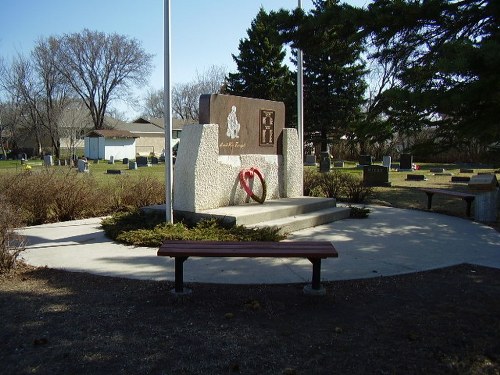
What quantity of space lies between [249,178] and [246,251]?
5.01 m

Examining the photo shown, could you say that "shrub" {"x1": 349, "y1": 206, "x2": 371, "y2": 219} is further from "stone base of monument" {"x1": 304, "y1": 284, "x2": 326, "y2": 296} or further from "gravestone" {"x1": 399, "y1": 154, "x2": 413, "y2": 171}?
"gravestone" {"x1": 399, "y1": 154, "x2": 413, "y2": 171}

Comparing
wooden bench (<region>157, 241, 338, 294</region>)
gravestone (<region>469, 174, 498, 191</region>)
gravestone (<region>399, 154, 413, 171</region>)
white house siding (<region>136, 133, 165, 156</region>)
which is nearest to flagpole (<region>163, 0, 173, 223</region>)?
wooden bench (<region>157, 241, 338, 294</region>)

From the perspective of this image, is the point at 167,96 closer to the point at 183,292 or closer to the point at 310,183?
the point at 183,292

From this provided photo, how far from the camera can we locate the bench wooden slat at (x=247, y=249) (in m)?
4.68

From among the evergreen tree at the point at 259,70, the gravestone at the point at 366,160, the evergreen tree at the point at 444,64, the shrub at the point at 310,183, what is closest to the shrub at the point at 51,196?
the shrub at the point at 310,183

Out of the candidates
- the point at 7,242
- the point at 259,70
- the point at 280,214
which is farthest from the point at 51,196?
the point at 259,70

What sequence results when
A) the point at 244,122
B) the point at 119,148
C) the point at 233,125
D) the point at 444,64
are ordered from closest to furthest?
1. the point at 444,64
2. the point at 233,125
3. the point at 244,122
4. the point at 119,148

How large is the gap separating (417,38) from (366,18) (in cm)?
84

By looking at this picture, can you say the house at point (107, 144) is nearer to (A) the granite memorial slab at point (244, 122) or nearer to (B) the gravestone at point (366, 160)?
(B) the gravestone at point (366, 160)

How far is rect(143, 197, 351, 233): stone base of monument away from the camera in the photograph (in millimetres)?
8258

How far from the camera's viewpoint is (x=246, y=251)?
4.81 metres

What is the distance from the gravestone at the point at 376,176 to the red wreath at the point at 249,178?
1021 centimetres

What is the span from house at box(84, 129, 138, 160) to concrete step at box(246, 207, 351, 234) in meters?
49.4

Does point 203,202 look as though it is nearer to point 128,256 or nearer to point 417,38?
point 128,256
